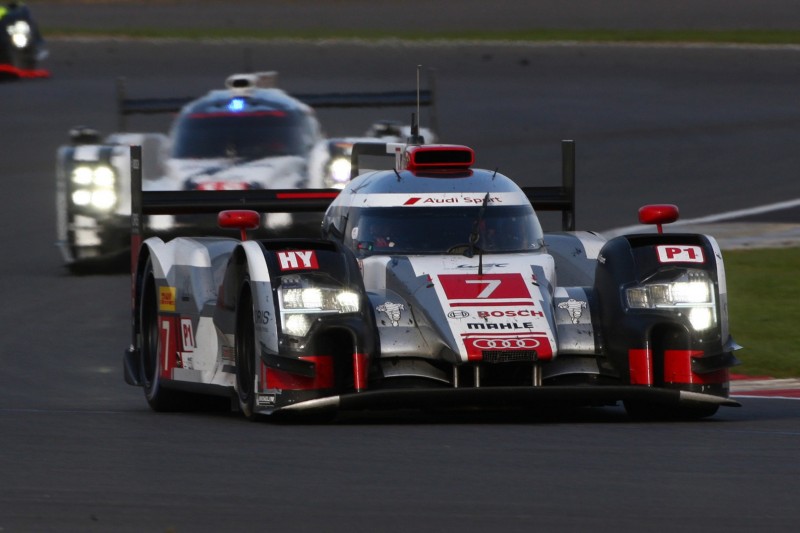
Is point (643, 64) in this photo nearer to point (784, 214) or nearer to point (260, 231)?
point (784, 214)

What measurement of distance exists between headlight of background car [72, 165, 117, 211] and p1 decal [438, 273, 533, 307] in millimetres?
8652

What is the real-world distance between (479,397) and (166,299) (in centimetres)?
263

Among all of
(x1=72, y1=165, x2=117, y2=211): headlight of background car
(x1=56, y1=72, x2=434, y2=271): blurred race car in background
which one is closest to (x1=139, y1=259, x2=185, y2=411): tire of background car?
(x1=56, y1=72, x2=434, y2=271): blurred race car in background

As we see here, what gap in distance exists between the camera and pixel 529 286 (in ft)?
31.2

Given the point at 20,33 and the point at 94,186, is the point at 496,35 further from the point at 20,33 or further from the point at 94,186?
the point at 94,186

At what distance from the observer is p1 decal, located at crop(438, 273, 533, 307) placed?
9305 millimetres

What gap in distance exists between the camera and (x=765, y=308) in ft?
49.1

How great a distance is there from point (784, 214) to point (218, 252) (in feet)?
38.3

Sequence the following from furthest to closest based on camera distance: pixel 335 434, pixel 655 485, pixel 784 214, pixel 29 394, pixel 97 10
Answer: pixel 97 10 < pixel 784 214 < pixel 29 394 < pixel 335 434 < pixel 655 485

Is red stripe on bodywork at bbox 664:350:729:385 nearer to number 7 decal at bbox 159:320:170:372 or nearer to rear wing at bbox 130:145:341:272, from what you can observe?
number 7 decal at bbox 159:320:170:372

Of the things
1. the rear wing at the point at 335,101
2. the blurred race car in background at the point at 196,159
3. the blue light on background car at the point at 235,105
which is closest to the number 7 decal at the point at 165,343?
the blurred race car in background at the point at 196,159

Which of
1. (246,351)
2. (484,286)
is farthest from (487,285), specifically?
(246,351)

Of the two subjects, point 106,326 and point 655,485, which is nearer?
point 655,485

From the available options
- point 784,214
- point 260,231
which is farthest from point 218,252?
point 784,214
